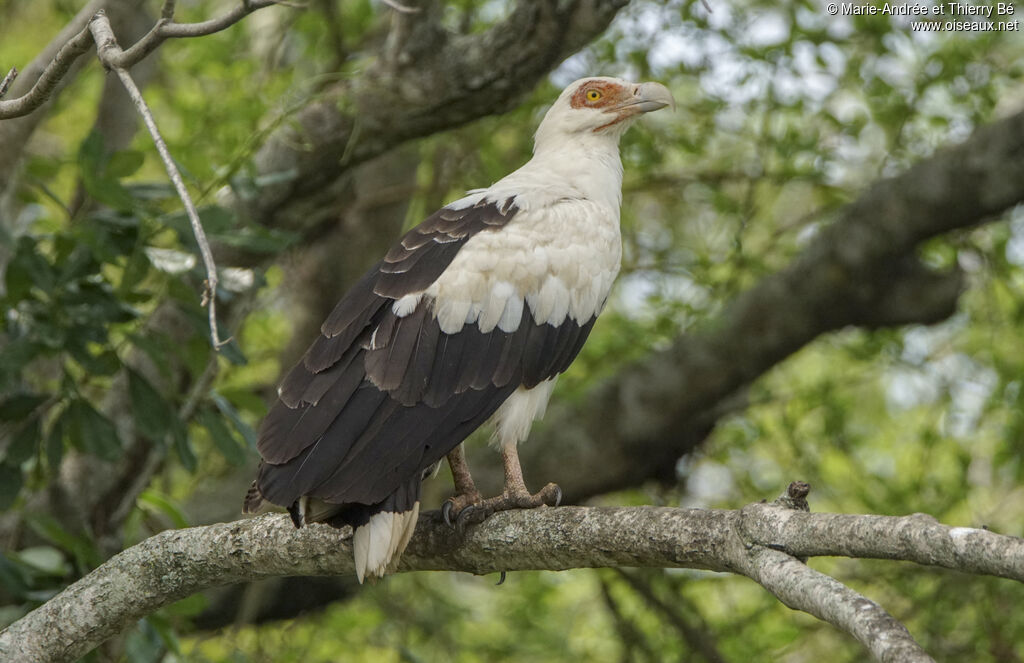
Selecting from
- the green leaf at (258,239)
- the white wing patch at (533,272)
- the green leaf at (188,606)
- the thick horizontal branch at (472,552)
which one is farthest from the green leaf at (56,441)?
the white wing patch at (533,272)

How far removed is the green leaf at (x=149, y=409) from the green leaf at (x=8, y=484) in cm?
50

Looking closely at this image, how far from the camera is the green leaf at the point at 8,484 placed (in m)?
4.49

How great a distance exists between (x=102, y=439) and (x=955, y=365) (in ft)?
16.0

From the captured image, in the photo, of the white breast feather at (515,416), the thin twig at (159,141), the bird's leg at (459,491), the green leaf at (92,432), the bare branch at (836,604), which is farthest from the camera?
the green leaf at (92,432)

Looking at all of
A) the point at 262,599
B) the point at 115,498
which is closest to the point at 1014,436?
the point at 262,599

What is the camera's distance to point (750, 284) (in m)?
7.24

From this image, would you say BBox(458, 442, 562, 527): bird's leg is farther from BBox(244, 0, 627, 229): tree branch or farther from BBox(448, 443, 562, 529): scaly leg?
BBox(244, 0, 627, 229): tree branch

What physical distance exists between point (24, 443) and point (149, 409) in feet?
1.67

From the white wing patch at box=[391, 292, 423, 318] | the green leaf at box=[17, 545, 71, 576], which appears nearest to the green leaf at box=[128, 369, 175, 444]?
the green leaf at box=[17, 545, 71, 576]

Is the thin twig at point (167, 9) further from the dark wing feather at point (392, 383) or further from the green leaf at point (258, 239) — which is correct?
the green leaf at point (258, 239)

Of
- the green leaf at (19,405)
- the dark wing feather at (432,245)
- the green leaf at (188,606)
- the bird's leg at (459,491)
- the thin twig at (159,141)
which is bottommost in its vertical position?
the green leaf at (188,606)

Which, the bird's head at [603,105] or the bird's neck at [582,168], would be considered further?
the bird's head at [603,105]

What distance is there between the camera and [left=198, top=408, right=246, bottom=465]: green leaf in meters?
4.72

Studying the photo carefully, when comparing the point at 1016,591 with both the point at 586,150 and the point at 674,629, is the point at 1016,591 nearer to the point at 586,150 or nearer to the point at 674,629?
the point at 674,629
